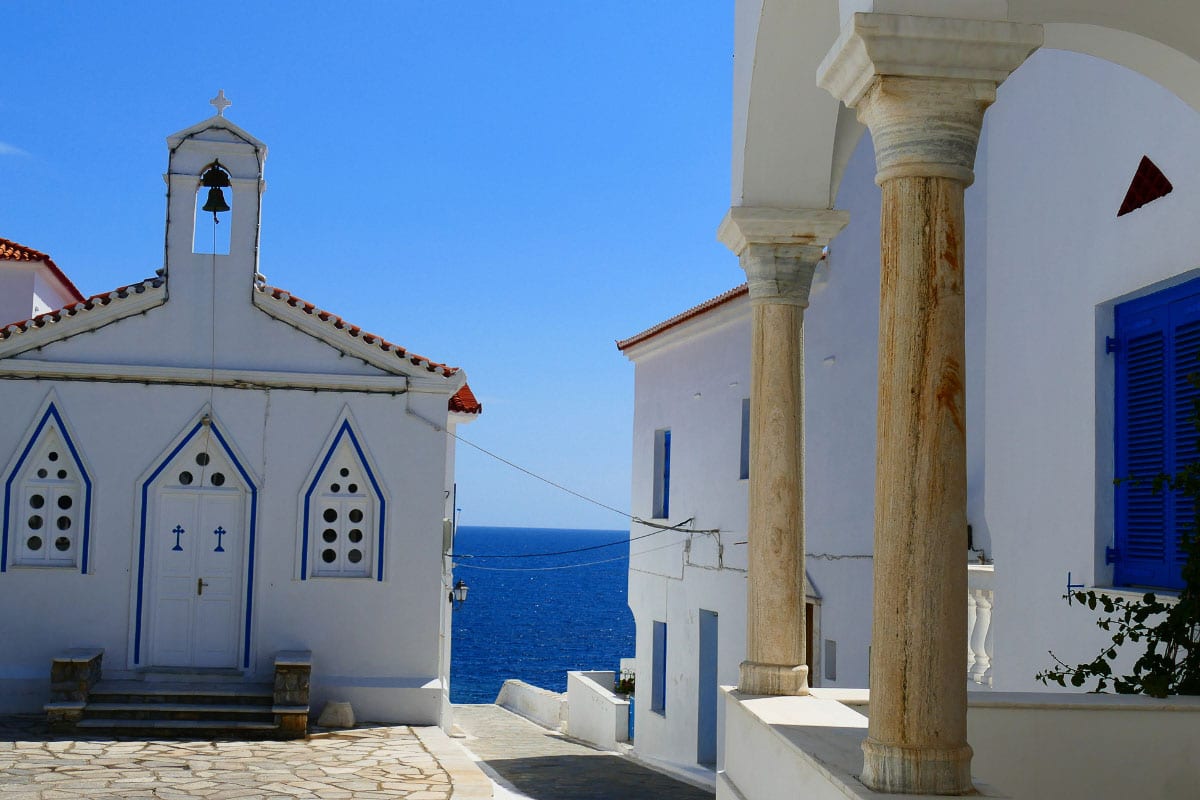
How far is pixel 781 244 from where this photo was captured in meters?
6.83

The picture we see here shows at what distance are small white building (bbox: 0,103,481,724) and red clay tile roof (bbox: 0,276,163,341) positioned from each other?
0.02 meters

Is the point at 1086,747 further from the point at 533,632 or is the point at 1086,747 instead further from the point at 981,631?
the point at 533,632

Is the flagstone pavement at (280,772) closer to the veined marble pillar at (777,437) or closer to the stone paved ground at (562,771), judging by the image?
the stone paved ground at (562,771)

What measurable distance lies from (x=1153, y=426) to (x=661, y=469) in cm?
1267

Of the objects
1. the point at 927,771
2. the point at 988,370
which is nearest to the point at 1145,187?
the point at 988,370

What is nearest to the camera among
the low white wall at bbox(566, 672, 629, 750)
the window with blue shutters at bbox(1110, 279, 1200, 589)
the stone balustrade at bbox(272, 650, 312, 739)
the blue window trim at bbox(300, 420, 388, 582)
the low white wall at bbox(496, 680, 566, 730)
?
the window with blue shutters at bbox(1110, 279, 1200, 589)

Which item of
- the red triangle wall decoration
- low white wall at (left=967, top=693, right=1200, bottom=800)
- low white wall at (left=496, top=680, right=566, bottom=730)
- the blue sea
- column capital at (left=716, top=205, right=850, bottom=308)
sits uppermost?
the red triangle wall decoration

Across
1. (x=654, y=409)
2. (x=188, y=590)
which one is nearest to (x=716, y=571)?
(x=654, y=409)

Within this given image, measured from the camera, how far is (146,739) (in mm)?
10953

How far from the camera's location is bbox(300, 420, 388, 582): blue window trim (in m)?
12.5

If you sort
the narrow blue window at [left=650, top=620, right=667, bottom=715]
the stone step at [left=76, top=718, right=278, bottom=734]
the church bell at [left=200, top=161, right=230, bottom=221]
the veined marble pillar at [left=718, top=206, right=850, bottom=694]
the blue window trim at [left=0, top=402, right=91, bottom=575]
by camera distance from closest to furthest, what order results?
the veined marble pillar at [left=718, top=206, right=850, bottom=694]
the stone step at [left=76, top=718, right=278, bottom=734]
the blue window trim at [left=0, top=402, right=91, bottom=575]
the church bell at [left=200, top=161, right=230, bottom=221]
the narrow blue window at [left=650, top=620, right=667, bottom=715]

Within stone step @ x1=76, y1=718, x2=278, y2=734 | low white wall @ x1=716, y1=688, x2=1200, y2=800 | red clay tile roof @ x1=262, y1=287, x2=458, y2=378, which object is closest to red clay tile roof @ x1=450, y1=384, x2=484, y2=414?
red clay tile roof @ x1=262, y1=287, x2=458, y2=378

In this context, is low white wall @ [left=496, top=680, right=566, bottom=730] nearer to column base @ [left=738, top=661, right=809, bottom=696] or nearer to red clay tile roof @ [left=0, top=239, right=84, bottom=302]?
red clay tile roof @ [left=0, top=239, right=84, bottom=302]

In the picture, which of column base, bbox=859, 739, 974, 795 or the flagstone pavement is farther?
the flagstone pavement
